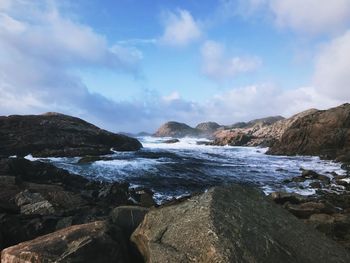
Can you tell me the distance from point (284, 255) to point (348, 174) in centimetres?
→ 2756

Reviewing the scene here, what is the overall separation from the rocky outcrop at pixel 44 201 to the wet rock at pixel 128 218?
1.33 meters

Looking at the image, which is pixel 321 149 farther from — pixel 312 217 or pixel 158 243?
pixel 158 243

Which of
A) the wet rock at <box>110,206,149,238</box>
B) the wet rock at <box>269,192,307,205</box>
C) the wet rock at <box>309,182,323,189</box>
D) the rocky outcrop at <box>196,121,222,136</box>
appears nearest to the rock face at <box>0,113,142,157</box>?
the wet rock at <box>309,182,323,189</box>

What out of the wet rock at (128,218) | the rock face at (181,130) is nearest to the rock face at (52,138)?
the wet rock at (128,218)

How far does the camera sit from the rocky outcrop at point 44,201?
932cm

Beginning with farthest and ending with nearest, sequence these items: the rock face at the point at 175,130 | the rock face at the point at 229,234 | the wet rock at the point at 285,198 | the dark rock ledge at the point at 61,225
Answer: the rock face at the point at 175,130, the wet rock at the point at 285,198, the dark rock ledge at the point at 61,225, the rock face at the point at 229,234

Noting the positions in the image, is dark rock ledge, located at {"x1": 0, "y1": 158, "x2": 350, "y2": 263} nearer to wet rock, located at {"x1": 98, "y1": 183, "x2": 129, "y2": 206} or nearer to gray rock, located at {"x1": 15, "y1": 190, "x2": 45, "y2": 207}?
gray rock, located at {"x1": 15, "y1": 190, "x2": 45, "y2": 207}

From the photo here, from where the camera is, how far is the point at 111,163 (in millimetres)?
33938

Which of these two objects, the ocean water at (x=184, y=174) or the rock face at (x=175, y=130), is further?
the rock face at (x=175, y=130)

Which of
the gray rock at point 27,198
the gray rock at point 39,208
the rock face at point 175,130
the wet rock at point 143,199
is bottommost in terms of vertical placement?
the wet rock at point 143,199

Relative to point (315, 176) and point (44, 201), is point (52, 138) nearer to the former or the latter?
point (315, 176)

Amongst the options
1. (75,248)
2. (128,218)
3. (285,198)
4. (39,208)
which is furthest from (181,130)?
(75,248)

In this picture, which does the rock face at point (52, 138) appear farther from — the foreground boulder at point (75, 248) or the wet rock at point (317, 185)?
the foreground boulder at point (75, 248)

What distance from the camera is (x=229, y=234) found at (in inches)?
220
